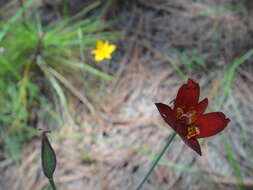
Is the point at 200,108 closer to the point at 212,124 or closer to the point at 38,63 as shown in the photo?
the point at 212,124

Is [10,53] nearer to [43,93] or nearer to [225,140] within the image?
[43,93]

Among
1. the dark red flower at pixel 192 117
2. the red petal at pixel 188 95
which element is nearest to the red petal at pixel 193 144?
the dark red flower at pixel 192 117

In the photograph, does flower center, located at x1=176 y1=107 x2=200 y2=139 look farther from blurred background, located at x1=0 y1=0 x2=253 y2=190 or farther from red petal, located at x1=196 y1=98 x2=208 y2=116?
blurred background, located at x1=0 y1=0 x2=253 y2=190

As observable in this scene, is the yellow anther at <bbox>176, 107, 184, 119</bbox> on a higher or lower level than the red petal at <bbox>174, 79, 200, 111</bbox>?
lower

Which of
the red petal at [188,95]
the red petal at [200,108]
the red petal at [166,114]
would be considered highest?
the red petal at [188,95]

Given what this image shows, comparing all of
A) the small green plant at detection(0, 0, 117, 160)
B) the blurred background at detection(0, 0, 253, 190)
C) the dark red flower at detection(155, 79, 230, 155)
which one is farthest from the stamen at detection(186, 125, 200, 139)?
the small green plant at detection(0, 0, 117, 160)

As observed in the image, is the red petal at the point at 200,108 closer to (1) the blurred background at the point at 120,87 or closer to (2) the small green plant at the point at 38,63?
(1) the blurred background at the point at 120,87

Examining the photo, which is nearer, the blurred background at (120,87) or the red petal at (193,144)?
the red petal at (193,144)
